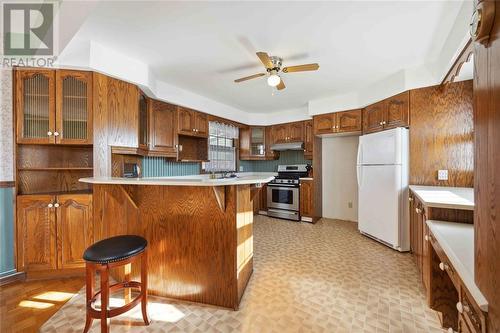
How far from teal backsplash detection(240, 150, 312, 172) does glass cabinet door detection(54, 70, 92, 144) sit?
11.0 ft

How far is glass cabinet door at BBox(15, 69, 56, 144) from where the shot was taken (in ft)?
7.14

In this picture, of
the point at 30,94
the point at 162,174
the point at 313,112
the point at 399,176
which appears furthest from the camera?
the point at 313,112

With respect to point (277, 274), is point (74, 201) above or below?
above

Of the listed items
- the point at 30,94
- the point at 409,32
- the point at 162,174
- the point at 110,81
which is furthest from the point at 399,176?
the point at 30,94

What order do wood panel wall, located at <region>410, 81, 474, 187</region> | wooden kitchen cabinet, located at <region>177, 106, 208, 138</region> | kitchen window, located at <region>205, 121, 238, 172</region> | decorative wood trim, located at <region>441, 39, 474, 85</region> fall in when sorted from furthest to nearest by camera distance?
kitchen window, located at <region>205, 121, 238, 172</region> < wooden kitchen cabinet, located at <region>177, 106, 208, 138</region> < wood panel wall, located at <region>410, 81, 474, 187</region> < decorative wood trim, located at <region>441, 39, 474, 85</region>

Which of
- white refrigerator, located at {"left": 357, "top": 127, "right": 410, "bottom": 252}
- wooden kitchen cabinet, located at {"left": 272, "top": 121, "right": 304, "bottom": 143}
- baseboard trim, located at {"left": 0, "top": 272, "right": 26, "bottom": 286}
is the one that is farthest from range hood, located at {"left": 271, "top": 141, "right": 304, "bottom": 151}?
baseboard trim, located at {"left": 0, "top": 272, "right": 26, "bottom": 286}

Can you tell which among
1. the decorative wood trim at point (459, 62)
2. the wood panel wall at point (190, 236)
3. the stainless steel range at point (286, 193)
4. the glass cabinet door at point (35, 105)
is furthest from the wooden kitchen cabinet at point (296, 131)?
the glass cabinet door at point (35, 105)

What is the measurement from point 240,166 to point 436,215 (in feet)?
12.8

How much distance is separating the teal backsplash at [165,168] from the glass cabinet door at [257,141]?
62.2 inches

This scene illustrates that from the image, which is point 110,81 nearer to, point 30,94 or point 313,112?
point 30,94

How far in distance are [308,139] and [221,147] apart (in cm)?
189

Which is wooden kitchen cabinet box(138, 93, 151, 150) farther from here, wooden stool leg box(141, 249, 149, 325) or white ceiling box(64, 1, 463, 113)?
wooden stool leg box(141, 249, 149, 325)

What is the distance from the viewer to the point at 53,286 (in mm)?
2064

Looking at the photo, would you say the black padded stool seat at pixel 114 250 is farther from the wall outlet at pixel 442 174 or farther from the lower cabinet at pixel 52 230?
the wall outlet at pixel 442 174
